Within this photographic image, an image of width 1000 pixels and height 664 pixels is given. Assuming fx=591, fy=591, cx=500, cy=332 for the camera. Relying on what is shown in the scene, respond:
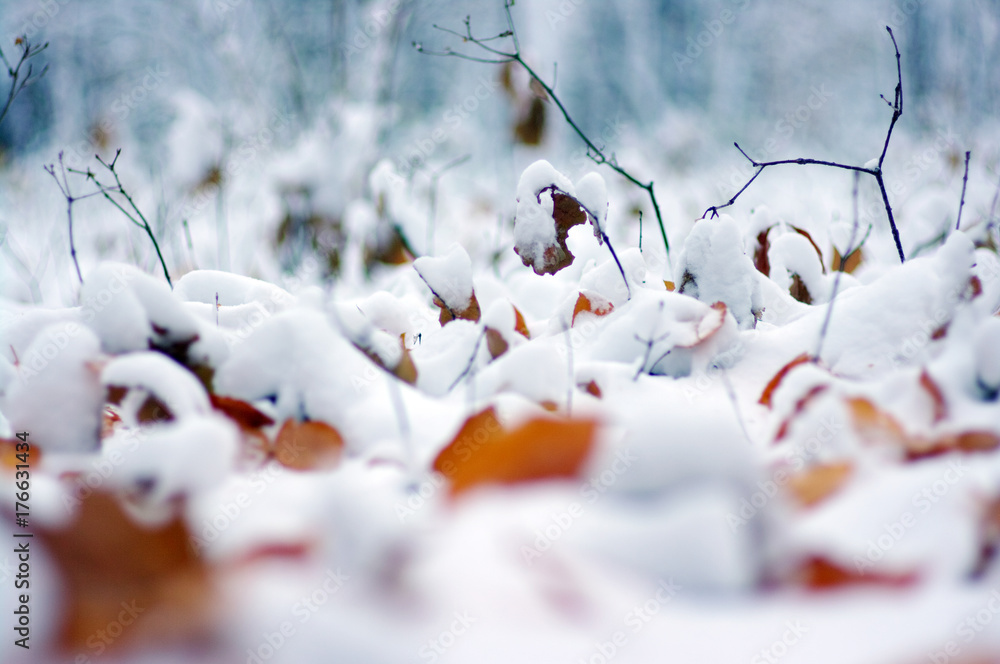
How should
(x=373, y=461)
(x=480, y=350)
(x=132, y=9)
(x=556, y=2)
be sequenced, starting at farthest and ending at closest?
(x=132, y=9), (x=556, y=2), (x=480, y=350), (x=373, y=461)

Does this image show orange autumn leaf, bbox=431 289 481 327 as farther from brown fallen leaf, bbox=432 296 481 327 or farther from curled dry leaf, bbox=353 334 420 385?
curled dry leaf, bbox=353 334 420 385

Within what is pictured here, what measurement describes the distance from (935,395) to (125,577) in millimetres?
579

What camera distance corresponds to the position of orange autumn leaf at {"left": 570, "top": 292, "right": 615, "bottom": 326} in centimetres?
78

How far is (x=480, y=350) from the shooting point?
0.67m

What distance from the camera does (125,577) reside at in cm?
31

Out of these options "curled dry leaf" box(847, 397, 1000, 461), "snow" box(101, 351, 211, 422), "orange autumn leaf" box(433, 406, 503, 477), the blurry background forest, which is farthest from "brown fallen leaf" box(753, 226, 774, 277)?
"snow" box(101, 351, 211, 422)

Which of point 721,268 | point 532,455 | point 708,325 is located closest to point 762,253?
point 721,268

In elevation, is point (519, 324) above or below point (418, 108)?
below

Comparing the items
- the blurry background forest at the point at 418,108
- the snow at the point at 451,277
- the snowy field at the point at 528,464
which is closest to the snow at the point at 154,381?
the snowy field at the point at 528,464

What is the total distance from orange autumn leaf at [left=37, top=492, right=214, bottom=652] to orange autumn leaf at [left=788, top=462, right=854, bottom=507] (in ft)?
1.17

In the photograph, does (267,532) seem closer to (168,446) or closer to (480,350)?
(168,446)

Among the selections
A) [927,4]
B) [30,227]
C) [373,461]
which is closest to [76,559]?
[373,461]

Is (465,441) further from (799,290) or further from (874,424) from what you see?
(799,290)

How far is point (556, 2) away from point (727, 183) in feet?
7.11
